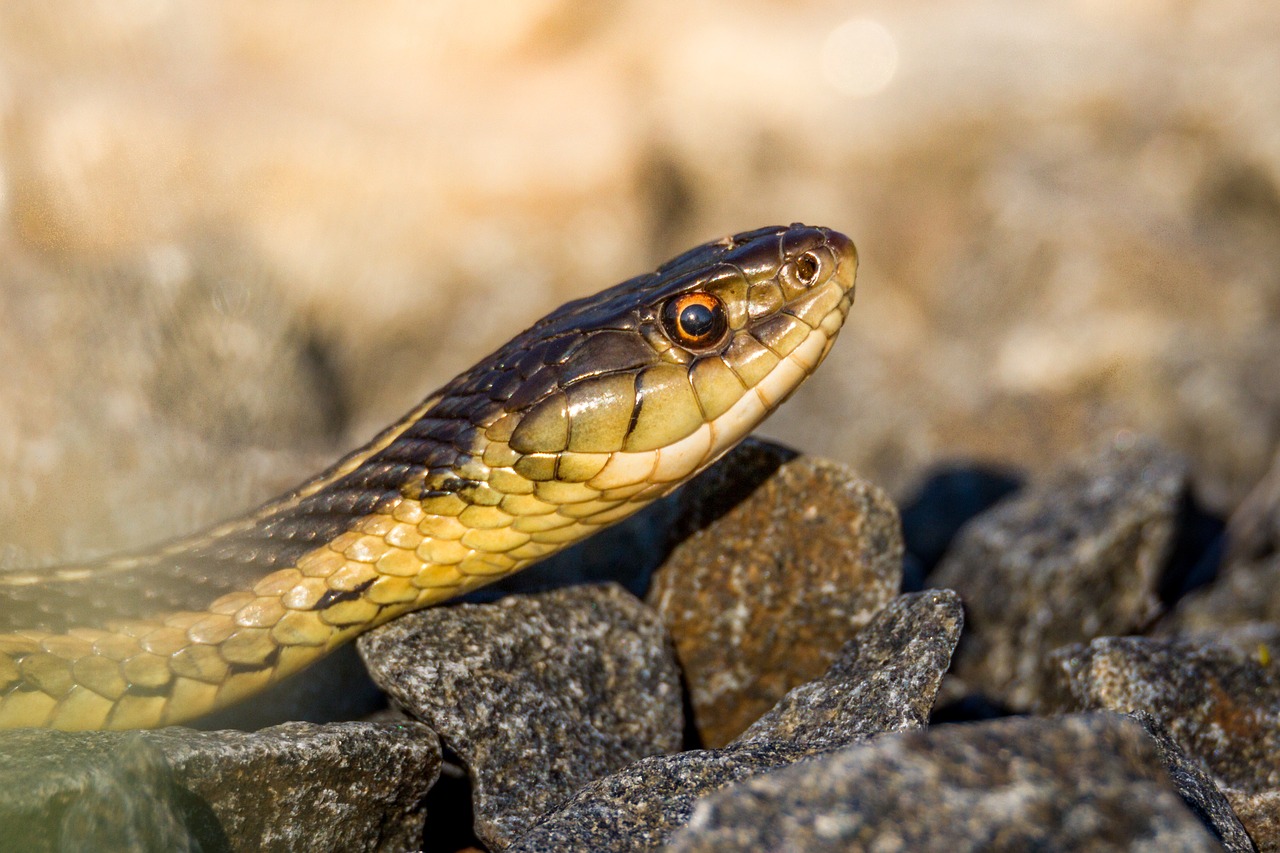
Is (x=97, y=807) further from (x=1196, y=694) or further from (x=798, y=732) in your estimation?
(x=1196, y=694)

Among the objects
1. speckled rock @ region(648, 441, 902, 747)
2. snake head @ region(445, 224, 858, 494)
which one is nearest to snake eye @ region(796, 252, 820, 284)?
snake head @ region(445, 224, 858, 494)

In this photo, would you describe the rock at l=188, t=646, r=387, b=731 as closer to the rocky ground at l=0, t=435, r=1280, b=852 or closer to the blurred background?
the rocky ground at l=0, t=435, r=1280, b=852

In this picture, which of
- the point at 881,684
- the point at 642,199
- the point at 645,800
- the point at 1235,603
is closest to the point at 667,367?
the point at 881,684

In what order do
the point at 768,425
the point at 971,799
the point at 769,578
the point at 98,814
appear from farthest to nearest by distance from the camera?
the point at 768,425
the point at 769,578
the point at 98,814
the point at 971,799

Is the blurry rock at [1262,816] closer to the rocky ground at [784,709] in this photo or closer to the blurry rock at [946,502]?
the rocky ground at [784,709]

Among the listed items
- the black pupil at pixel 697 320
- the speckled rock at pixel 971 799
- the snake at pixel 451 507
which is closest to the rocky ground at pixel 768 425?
the speckled rock at pixel 971 799
